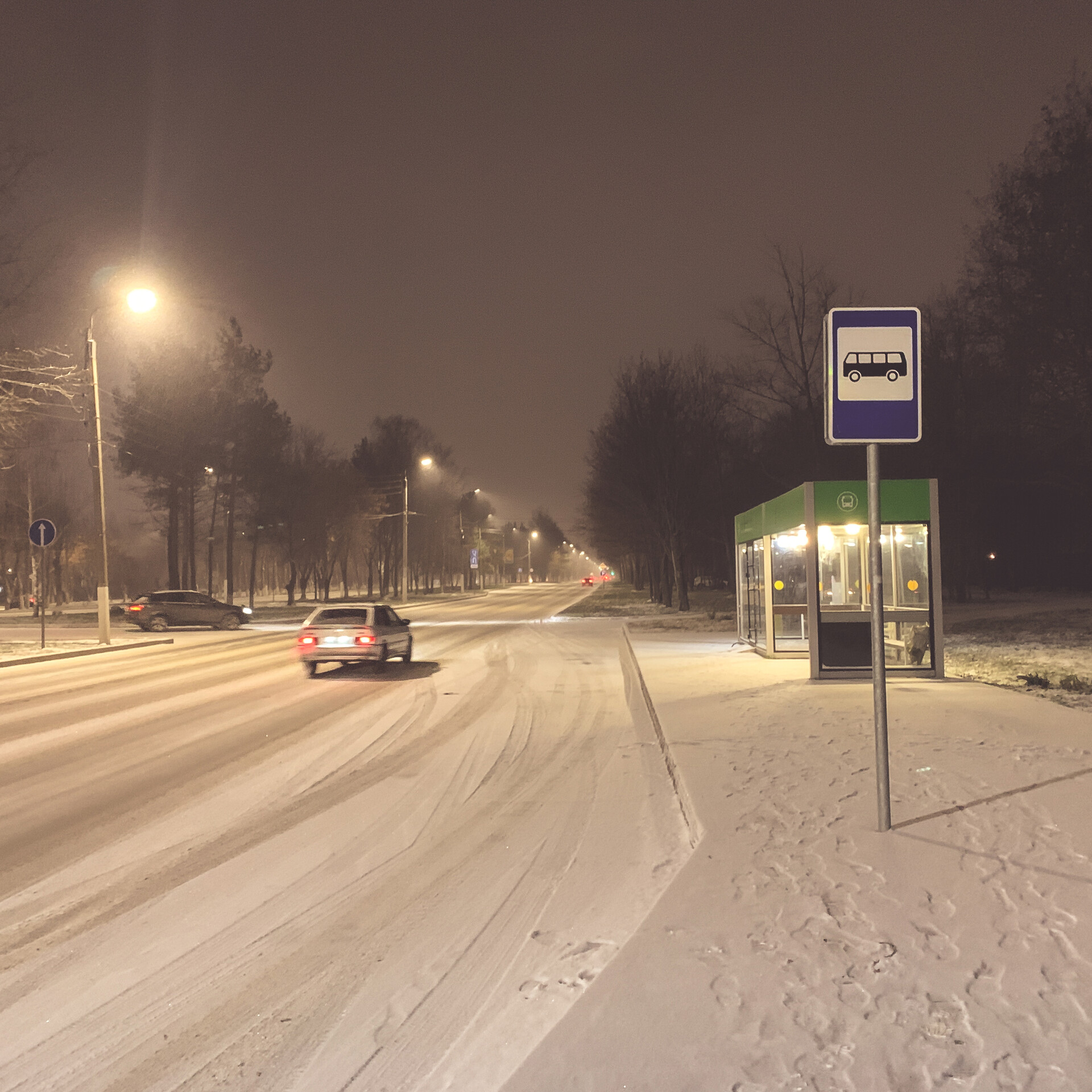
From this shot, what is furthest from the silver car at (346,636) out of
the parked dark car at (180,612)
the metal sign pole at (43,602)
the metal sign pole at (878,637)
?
the parked dark car at (180,612)

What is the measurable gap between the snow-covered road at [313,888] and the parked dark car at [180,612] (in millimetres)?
22543

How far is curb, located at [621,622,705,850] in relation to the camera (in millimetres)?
6242

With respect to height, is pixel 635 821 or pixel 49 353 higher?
pixel 49 353

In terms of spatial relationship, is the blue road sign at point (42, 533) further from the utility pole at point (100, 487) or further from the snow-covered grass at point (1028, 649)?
the snow-covered grass at point (1028, 649)

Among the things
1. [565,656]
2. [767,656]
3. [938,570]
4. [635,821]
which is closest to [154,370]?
[565,656]

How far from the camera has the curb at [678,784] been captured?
624cm

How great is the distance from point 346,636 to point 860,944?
14.6 meters

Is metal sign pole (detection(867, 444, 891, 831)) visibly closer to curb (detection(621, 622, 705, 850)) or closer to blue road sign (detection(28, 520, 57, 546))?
curb (detection(621, 622, 705, 850))

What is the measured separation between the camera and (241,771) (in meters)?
8.75

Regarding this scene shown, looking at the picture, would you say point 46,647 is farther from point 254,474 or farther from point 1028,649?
point 254,474

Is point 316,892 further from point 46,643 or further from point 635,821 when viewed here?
point 46,643

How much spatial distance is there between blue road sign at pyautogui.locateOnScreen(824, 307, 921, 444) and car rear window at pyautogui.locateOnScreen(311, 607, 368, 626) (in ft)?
44.9

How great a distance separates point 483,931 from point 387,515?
187 ft

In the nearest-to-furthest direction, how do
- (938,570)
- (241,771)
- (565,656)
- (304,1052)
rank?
(304,1052), (241,771), (938,570), (565,656)
